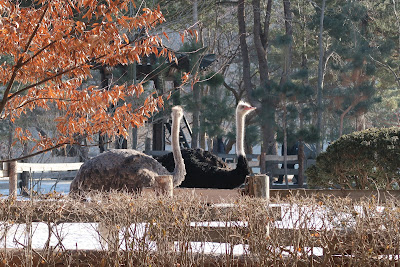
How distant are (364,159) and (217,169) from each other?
9.40ft

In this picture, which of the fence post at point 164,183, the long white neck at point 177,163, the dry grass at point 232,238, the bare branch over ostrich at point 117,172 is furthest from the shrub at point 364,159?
the dry grass at point 232,238

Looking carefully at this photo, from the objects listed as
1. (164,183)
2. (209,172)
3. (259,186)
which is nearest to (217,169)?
(209,172)

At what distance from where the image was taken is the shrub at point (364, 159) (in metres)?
Result: 11.2

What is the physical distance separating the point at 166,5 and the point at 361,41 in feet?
25.7

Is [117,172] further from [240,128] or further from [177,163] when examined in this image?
[240,128]

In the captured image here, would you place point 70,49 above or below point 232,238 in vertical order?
above

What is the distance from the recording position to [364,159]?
37.3ft

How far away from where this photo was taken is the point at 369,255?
3939 millimetres

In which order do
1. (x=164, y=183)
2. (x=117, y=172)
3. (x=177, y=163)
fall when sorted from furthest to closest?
(x=177, y=163)
(x=117, y=172)
(x=164, y=183)

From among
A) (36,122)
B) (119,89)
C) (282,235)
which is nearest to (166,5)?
(36,122)

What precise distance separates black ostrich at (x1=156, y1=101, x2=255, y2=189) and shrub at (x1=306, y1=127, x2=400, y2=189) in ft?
7.37

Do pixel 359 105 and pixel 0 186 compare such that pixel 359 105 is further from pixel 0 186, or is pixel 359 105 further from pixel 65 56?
pixel 65 56

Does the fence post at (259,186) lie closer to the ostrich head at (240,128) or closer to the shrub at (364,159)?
the ostrich head at (240,128)

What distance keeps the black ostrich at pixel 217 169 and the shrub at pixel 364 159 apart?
2246mm
